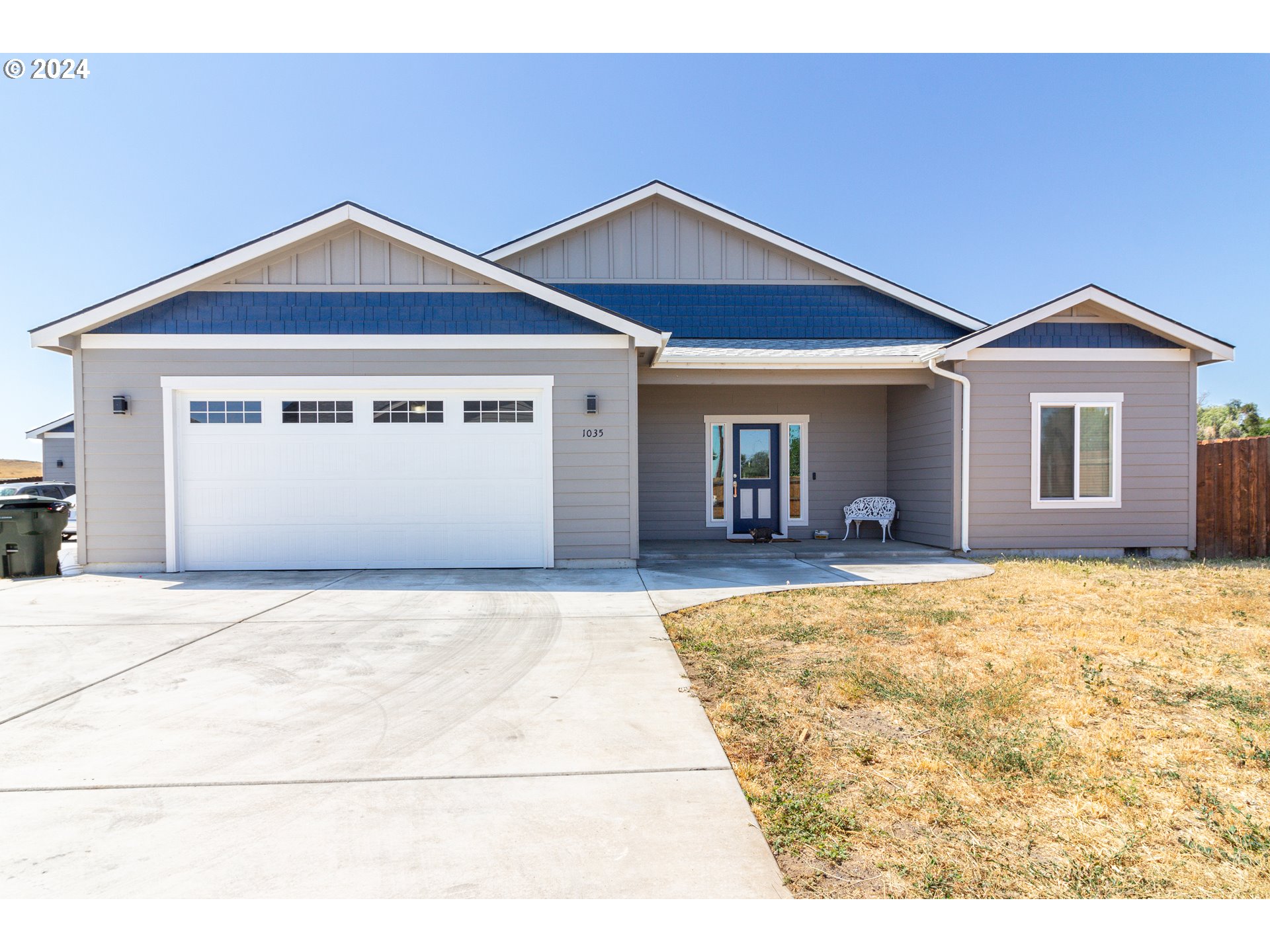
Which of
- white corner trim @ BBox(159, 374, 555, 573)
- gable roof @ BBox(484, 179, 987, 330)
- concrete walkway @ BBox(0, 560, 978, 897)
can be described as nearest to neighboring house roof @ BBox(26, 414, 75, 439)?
white corner trim @ BBox(159, 374, 555, 573)

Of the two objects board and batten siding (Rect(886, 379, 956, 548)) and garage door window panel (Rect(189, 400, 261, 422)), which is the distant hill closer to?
garage door window panel (Rect(189, 400, 261, 422))

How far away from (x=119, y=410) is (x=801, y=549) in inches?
382

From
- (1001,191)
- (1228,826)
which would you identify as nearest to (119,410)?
(1228,826)

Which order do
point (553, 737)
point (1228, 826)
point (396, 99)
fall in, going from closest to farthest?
point (1228, 826) < point (553, 737) < point (396, 99)

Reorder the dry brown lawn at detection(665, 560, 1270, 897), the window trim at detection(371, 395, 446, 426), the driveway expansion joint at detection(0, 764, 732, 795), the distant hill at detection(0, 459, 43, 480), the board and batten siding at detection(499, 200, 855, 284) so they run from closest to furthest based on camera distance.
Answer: the dry brown lawn at detection(665, 560, 1270, 897) < the driveway expansion joint at detection(0, 764, 732, 795) < the window trim at detection(371, 395, 446, 426) < the board and batten siding at detection(499, 200, 855, 284) < the distant hill at detection(0, 459, 43, 480)

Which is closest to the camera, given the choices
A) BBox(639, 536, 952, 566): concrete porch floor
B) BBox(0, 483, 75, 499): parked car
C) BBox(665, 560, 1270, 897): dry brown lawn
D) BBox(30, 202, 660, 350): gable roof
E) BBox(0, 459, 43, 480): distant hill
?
BBox(665, 560, 1270, 897): dry brown lawn

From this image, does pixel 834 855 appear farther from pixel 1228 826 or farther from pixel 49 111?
pixel 49 111

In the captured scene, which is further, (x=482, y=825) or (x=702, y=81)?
(x=702, y=81)

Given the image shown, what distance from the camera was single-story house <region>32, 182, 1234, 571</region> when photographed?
8594 millimetres

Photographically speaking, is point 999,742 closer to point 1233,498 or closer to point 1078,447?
point 1078,447

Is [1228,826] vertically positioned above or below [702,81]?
below

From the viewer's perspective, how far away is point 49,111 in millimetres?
7840

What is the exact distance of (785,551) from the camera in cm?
1027

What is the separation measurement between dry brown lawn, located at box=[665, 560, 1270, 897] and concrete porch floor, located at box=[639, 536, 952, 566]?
136 inches
